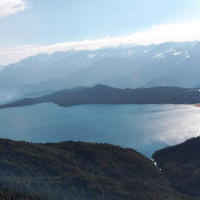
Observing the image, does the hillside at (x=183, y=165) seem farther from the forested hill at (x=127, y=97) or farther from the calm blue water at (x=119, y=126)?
the forested hill at (x=127, y=97)

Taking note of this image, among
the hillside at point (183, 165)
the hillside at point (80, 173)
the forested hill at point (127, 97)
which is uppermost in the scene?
the forested hill at point (127, 97)

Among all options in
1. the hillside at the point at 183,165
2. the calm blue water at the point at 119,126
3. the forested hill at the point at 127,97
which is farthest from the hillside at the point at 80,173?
the forested hill at the point at 127,97

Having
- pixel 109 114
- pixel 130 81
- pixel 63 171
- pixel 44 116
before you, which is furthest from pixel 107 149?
pixel 130 81

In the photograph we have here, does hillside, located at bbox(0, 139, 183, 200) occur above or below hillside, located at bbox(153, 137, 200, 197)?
above

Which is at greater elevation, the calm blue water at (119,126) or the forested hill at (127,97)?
the forested hill at (127,97)

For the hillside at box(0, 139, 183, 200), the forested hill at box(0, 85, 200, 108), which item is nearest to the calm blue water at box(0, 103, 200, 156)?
the forested hill at box(0, 85, 200, 108)

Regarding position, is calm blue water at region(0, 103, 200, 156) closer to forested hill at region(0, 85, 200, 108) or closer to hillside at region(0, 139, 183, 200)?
forested hill at region(0, 85, 200, 108)

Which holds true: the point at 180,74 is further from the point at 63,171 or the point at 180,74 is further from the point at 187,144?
the point at 63,171
